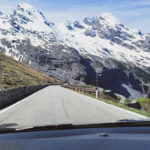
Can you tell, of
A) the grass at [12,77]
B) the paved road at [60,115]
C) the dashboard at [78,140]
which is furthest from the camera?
the grass at [12,77]

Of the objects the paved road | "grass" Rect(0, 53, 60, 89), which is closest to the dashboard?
the paved road

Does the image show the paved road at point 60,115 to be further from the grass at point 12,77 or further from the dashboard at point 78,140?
the grass at point 12,77

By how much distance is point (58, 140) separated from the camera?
391 cm

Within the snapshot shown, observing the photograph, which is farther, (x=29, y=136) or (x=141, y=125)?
(x=141, y=125)

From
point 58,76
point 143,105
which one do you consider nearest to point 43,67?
point 58,76

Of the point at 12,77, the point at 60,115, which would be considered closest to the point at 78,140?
the point at 60,115

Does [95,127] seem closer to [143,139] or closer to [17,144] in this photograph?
[143,139]

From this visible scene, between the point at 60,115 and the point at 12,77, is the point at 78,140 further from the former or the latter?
the point at 12,77

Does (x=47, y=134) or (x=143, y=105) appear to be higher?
(x=47, y=134)

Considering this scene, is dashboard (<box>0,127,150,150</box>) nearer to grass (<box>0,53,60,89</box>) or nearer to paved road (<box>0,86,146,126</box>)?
paved road (<box>0,86,146,126</box>)

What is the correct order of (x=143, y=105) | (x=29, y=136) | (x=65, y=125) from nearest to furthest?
(x=29, y=136) < (x=65, y=125) < (x=143, y=105)

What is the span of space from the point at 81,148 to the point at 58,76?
588 ft

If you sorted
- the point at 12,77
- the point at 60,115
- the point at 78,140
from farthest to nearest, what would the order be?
the point at 12,77 < the point at 60,115 < the point at 78,140

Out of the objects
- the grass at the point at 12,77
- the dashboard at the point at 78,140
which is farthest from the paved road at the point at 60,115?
the grass at the point at 12,77
